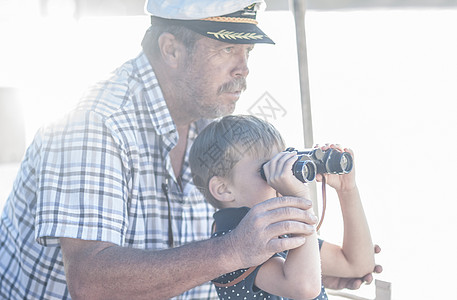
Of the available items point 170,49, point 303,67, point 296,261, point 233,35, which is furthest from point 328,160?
point 303,67

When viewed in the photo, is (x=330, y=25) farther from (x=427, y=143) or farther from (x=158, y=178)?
(x=158, y=178)

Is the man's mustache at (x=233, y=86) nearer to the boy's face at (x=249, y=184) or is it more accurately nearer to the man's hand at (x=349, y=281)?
the boy's face at (x=249, y=184)

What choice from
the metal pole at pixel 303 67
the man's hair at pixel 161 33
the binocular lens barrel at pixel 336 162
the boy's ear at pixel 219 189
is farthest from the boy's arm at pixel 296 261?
the metal pole at pixel 303 67

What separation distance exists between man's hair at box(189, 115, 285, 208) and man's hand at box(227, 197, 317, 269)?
1.14 feet

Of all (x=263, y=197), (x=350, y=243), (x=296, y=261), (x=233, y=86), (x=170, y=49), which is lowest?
(x=350, y=243)

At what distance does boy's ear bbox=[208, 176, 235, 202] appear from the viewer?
167cm

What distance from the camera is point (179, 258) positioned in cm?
145

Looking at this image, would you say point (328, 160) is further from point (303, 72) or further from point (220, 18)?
point (303, 72)

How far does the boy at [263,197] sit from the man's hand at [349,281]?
0.04m

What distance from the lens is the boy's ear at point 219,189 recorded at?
1671 mm

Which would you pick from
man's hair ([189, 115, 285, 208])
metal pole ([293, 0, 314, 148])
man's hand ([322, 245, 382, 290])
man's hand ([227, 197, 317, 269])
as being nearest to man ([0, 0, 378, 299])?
man's hand ([227, 197, 317, 269])

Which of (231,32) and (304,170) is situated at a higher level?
(231,32)

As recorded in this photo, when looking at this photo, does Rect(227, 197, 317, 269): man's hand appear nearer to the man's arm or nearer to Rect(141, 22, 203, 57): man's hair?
the man's arm

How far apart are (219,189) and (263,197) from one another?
15 centimetres
